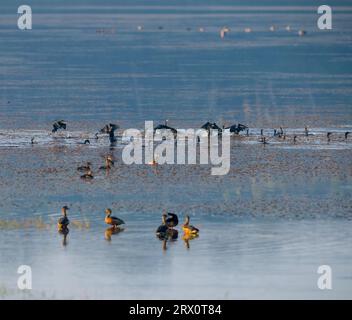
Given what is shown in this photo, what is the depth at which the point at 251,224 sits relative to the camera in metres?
23.9

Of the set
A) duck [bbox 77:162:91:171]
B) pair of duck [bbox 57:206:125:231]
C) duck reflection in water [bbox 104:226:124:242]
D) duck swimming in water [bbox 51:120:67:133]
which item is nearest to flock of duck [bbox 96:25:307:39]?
duck swimming in water [bbox 51:120:67:133]

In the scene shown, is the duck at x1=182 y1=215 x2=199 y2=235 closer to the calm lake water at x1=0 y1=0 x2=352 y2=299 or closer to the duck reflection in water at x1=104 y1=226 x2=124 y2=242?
the calm lake water at x1=0 y1=0 x2=352 y2=299

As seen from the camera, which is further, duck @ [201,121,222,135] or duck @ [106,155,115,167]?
duck @ [201,121,222,135]

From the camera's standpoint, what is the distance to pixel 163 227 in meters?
22.9

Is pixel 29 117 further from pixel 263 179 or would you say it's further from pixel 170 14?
pixel 170 14

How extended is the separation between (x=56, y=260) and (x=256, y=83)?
30.6 meters

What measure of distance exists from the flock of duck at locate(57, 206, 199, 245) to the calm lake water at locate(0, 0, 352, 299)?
0.16m

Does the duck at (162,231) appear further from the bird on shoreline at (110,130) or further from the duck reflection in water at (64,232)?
the bird on shoreline at (110,130)

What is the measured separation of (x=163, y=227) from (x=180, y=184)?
187 inches

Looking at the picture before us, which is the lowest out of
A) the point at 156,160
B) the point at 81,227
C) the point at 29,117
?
the point at 81,227

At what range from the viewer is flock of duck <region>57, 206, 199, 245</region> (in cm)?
2286

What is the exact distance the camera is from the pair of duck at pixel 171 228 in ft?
75.0

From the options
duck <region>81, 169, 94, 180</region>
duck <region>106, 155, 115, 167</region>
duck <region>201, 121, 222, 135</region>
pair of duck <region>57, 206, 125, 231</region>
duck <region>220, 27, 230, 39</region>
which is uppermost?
duck <region>220, 27, 230, 39</region>
